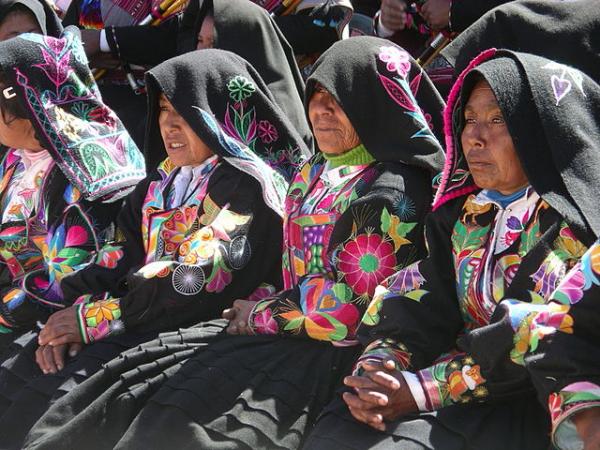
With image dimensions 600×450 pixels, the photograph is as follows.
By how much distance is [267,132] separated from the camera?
413 cm

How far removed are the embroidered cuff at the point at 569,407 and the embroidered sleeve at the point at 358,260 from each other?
41.8 inches

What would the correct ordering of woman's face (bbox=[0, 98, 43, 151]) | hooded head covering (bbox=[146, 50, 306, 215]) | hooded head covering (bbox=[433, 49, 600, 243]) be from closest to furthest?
1. hooded head covering (bbox=[433, 49, 600, 243])
2. hooded head covering (bbox=[146, 50, 306, 215])
3. woman's face (bbox=[0, 98, 43, 151])

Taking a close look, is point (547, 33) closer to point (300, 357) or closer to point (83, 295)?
point (300, 357)

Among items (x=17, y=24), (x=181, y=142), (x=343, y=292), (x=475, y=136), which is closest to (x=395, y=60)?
(x=475, y=136)

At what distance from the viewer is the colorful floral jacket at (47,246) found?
4281mm

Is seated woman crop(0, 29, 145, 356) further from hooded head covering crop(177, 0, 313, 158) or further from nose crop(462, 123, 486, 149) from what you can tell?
nose crop(462, 123, 486, 149)

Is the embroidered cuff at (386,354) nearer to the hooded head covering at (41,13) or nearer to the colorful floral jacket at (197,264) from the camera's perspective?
the colorful floral jacket at (197,264)

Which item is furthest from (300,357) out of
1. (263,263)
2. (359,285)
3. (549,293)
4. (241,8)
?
(241,8)

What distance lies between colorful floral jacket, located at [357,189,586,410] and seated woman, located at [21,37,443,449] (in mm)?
216

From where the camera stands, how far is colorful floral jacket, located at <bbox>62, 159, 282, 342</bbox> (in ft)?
12.3

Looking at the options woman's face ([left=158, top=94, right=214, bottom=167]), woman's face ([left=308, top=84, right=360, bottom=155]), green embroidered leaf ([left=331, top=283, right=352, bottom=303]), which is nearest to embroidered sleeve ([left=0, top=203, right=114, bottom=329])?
woman's face ([left=158, top=94, right=214, bottom=167])

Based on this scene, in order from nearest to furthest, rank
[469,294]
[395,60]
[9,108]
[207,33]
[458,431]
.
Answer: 1. [458,431]
2. [469,294]
3. [395,60]
4. [9,108]
5. [207,33]

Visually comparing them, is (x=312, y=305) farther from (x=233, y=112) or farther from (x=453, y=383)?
(x=233, y=112)

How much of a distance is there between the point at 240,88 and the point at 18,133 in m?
1.15
